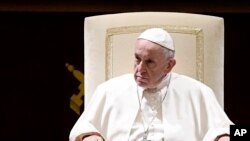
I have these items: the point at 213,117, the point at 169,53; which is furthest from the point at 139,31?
the point at 213,117

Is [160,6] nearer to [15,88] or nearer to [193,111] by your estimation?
[15,88]

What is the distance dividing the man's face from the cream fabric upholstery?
32cm

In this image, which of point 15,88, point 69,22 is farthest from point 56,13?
point 15,88

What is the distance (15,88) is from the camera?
4.38 metres

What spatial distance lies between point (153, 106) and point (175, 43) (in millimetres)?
373

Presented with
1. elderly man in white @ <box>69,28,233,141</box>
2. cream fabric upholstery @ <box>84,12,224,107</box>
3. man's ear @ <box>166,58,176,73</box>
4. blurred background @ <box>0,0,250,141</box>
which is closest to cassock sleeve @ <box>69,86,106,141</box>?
elderly man in white @ <box>69,28,233,141</box>

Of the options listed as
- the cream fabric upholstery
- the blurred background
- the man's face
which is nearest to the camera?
the man's face

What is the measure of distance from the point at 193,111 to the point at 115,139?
38cm

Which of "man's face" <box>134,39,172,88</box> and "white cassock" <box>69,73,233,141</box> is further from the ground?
"man's face" <box>134,39,172,88</box>

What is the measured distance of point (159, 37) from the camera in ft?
9.73

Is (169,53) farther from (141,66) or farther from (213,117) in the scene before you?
(213,117)

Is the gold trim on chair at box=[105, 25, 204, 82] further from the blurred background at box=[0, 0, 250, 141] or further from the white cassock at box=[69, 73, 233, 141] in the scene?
the blurred background at box=[0, 0, 250, 141]

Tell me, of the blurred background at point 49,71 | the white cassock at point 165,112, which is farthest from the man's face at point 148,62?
the blurred background at point 49,71

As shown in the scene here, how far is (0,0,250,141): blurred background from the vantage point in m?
4.36
